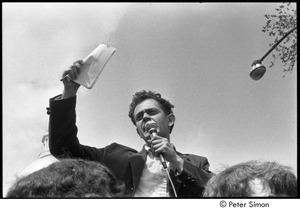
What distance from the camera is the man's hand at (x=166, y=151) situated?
119 inches

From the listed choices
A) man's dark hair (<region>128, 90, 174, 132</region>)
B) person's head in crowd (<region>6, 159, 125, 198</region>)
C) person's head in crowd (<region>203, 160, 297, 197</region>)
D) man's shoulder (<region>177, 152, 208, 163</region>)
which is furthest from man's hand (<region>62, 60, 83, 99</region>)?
person's head in crowd (<region>203, 160, 297, 197</region>)

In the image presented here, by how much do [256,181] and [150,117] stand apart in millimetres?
1482

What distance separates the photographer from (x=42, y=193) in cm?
206

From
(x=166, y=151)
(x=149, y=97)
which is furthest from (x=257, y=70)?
(x=166, y=151)

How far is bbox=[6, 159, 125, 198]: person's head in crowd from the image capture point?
2053mm

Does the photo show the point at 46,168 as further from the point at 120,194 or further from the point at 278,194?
the point at 278,194

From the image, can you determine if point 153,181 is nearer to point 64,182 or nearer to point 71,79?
point 71,79

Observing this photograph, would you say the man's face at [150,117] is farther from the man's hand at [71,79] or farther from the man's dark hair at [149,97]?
the man's hand at [71,79]

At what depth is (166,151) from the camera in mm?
3014

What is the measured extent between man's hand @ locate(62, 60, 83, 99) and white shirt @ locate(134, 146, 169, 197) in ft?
2.13

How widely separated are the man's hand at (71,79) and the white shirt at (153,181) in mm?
649

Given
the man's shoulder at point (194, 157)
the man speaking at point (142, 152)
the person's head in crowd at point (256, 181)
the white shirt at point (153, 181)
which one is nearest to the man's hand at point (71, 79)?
the man speaking at point (142, 152)

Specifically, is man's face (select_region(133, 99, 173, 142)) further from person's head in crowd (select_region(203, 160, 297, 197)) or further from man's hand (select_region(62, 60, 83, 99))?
person's head in crowd (select_region(203, 160, 297, 197))
